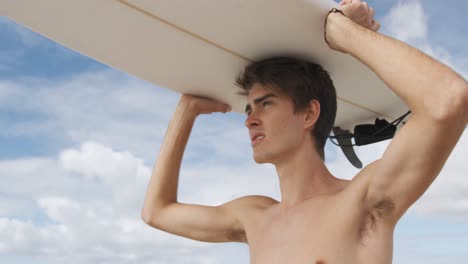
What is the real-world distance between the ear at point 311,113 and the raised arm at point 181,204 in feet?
2.12

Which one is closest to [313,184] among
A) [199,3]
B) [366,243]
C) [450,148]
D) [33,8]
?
[366,243]

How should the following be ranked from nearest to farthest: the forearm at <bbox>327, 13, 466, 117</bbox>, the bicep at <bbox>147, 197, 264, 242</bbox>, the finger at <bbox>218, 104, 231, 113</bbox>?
the forearm at <bbox>327, 13, 466, 117</bbox> → the bicep at <bbox>147, 197, 264, 242</bbox> → the finger at <bbox>218, 104, 231, 113</bbox>

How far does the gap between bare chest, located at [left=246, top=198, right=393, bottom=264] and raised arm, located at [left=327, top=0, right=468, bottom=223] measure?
0.41 feet

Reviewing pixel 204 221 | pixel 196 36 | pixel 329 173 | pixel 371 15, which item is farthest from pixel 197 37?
pixel 204 221

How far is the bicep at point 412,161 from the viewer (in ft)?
6.56

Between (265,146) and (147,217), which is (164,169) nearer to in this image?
(147,217)

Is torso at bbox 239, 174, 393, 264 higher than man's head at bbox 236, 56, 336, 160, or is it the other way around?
man's head at bbox 236, 56, 336, 160

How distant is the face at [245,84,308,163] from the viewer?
2719 millimetres

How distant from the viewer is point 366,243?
2.32m

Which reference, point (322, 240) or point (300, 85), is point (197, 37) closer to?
point (300, 85)

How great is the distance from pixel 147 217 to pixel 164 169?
30cm

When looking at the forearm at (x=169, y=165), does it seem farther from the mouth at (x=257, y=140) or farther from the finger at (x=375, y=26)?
the finger at (x=375, y=26)

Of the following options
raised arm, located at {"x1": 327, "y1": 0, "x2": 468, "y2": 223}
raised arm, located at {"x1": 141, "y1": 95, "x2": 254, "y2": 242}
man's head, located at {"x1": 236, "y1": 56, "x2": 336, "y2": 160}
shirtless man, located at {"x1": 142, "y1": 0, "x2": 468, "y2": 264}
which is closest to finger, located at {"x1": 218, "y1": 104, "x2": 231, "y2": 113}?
raised arm, located at {"x1": 141, "y1": 95, "x2": 254, "y2": 242}

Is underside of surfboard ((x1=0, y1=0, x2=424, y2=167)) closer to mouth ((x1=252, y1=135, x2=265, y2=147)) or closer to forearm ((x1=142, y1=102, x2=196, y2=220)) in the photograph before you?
forearm ((x1=142, y1=102, x2=196, y2=220))
